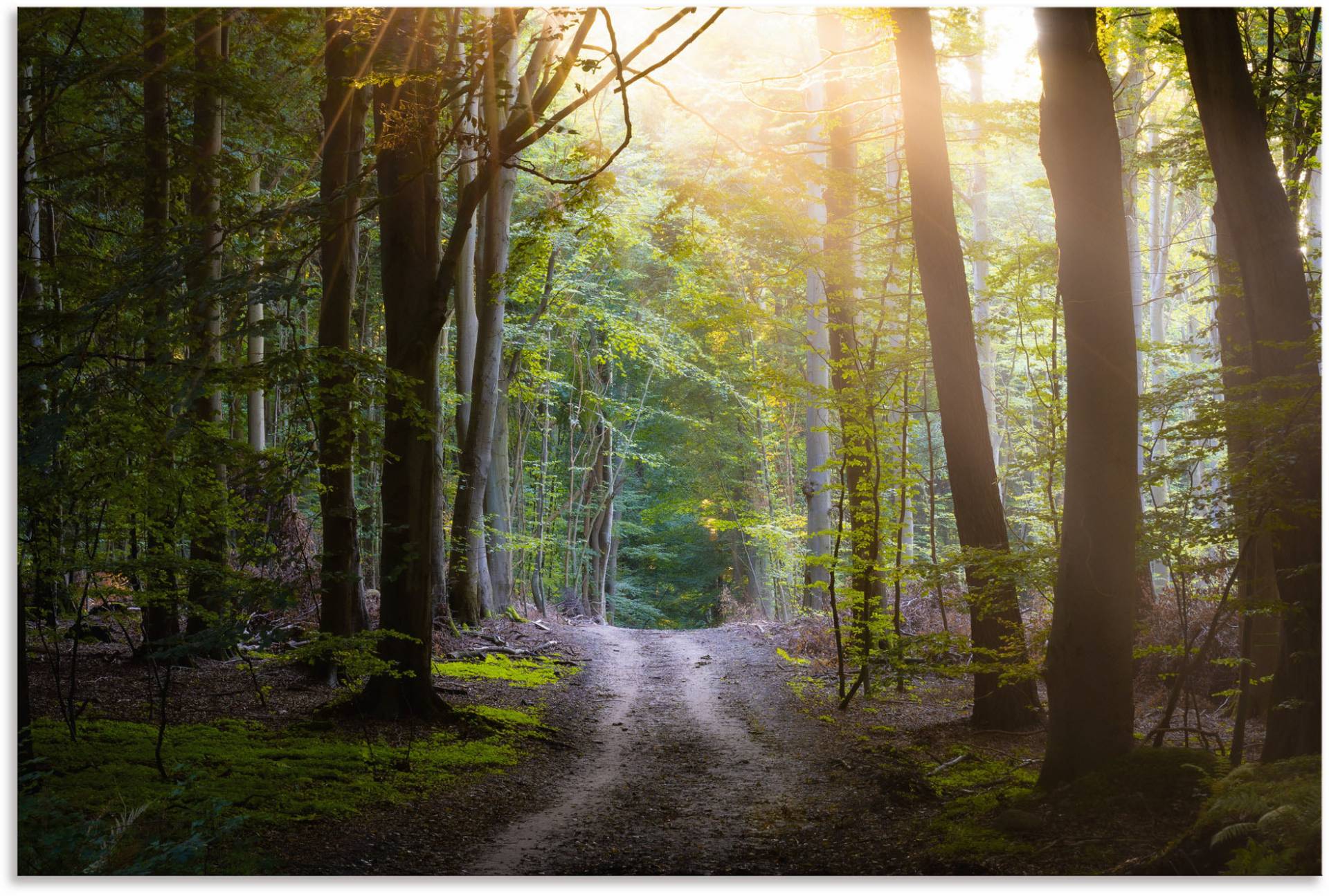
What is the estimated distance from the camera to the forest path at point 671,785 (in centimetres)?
368

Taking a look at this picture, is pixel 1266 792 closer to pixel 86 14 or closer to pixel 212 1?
pixel 212 1

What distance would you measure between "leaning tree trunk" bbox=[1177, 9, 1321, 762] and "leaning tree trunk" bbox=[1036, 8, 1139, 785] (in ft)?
1.38

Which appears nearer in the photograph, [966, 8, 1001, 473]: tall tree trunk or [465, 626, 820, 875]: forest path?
[465, 626, 820, 875]: forest path

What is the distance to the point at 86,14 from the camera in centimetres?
569

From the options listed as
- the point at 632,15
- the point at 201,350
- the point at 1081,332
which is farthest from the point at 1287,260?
the point at 201,350

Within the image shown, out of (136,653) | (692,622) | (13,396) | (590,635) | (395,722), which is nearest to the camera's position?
(13,396)

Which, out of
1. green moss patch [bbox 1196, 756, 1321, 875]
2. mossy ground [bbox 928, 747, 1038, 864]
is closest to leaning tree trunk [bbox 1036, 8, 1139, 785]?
mossy ground [bbox 928, 747, 1038, 864]

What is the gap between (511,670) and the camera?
31.2ft

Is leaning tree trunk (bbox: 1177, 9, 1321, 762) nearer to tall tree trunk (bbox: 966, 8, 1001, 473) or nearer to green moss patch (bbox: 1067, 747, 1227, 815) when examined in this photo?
green moss patch (bbox: 1067, 747, 1227, 815)

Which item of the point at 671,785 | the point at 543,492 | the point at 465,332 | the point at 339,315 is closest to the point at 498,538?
the point at 465,332

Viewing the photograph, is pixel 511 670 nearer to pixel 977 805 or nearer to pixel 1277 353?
pixel 977 805

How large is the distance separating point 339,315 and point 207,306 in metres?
2.39

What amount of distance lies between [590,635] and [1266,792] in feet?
39.4

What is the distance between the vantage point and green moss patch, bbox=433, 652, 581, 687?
881 centimetres
